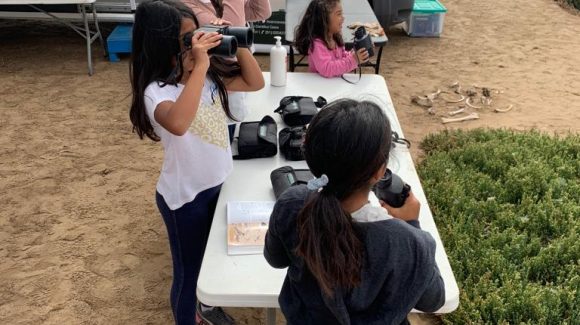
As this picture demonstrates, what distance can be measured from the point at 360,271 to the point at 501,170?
2.80m

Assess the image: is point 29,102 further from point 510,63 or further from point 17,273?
point 510,63

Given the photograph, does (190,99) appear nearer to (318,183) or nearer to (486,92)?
(318,183)

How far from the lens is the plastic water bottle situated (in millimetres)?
2924

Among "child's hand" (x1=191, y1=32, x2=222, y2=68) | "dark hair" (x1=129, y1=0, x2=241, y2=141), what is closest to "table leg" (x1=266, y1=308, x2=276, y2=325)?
"dark hair" (x1=129, y1=0, x2=241, y2=141)

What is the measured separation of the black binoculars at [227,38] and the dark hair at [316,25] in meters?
1.28

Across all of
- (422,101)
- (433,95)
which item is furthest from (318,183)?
(433,95)

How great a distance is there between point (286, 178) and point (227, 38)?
0.53 metres

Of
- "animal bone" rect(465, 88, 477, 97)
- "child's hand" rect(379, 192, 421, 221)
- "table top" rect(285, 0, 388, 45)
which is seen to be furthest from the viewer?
"animal bone" rect(465, 88, 477, 97)

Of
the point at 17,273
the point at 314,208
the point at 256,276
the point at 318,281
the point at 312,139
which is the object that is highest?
the point at 312,139

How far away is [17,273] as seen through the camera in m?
2.94

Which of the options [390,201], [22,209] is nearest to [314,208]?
[390,201]

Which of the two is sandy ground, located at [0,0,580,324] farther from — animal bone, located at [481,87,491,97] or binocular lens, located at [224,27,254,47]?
binocular lens, located at [224,27,254,47]

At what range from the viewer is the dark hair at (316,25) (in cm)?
319

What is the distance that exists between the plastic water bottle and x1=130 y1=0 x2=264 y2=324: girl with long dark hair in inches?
28.0
